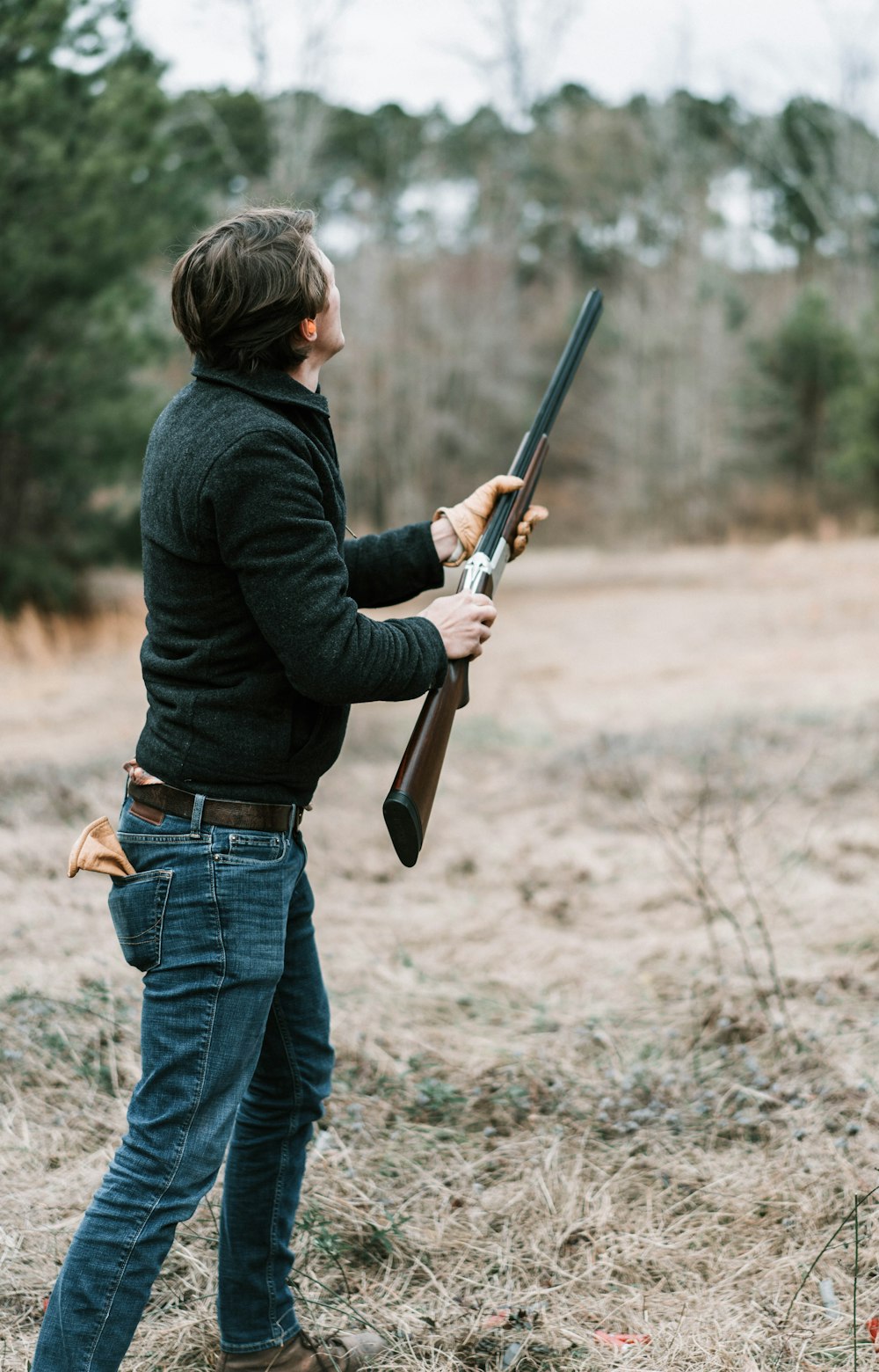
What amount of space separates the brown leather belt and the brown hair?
689 millimetres

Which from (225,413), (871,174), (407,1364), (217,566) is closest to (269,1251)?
(407,1364)

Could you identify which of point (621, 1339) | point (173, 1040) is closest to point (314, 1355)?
point (621, 1339)

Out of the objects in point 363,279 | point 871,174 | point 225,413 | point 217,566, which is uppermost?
point 871,174

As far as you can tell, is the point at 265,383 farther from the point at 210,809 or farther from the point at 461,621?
the point at 210,809

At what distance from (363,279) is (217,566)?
2427cm

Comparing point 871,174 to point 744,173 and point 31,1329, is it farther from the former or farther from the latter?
point 31,1329

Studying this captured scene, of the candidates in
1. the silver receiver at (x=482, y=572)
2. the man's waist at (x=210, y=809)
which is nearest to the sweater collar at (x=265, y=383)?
the silver receiver at (x=482, y=572)

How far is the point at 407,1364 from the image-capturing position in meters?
2.23

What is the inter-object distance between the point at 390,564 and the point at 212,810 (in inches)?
27.2

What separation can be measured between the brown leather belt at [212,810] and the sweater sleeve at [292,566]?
0.72ft

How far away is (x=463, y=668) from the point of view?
2.19 metres

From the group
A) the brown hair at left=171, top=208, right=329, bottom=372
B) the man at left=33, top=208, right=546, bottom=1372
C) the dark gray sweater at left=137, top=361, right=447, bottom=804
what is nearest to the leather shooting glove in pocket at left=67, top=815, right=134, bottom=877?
the man at left=33, top=208, right=546, bottom=1372

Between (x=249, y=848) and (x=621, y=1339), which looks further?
(x=621, y=1339)

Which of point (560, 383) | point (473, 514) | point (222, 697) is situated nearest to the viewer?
point (222, 697)
